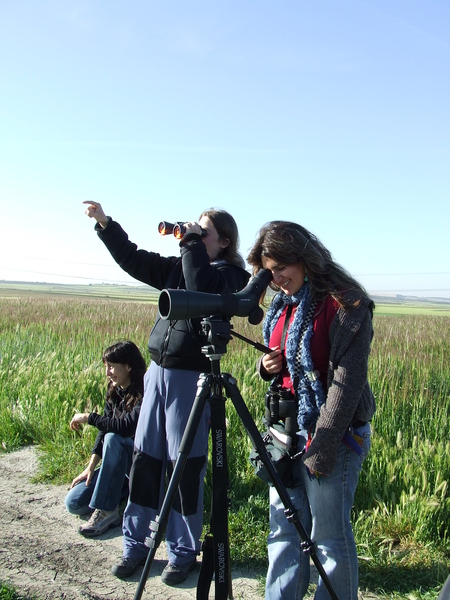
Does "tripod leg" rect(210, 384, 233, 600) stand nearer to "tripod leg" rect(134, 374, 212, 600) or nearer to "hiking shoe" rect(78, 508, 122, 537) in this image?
"tripod leg" rect(134, 374, 212, 600)

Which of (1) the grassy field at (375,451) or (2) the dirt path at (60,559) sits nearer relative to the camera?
(2) the dirt path at (60,559)

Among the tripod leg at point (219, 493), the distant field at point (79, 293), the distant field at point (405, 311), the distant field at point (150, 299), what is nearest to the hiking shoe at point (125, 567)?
the tripod leg at point (219, 493)

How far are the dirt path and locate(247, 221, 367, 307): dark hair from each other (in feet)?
5.31

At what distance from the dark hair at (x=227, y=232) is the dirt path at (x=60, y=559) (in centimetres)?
178

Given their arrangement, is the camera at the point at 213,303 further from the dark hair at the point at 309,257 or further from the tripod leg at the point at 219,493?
the tripod leg at the point at 219,493

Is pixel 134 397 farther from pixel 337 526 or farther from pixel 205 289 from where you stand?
pixel 337 526

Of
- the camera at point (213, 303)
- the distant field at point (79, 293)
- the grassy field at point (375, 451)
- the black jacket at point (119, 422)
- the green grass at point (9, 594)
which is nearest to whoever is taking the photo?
the camera at point (213, 303)

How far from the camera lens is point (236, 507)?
12.2 feet

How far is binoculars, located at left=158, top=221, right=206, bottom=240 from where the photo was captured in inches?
119

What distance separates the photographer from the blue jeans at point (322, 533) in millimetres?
2275

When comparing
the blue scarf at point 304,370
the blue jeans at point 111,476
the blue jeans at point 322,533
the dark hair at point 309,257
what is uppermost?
the dark hair at point 309,257

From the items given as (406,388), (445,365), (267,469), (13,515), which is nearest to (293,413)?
(267,469)

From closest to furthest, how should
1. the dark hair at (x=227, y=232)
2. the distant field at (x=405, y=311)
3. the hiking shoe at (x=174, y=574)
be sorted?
the hiking shoe at (x=174, y=574)
the dark hair at (x=227, y=232)
the distant field at (x=405, y=311)

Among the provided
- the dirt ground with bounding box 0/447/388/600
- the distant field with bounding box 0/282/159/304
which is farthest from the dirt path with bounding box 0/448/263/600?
the distant field with bounding box 0/282/159/304
